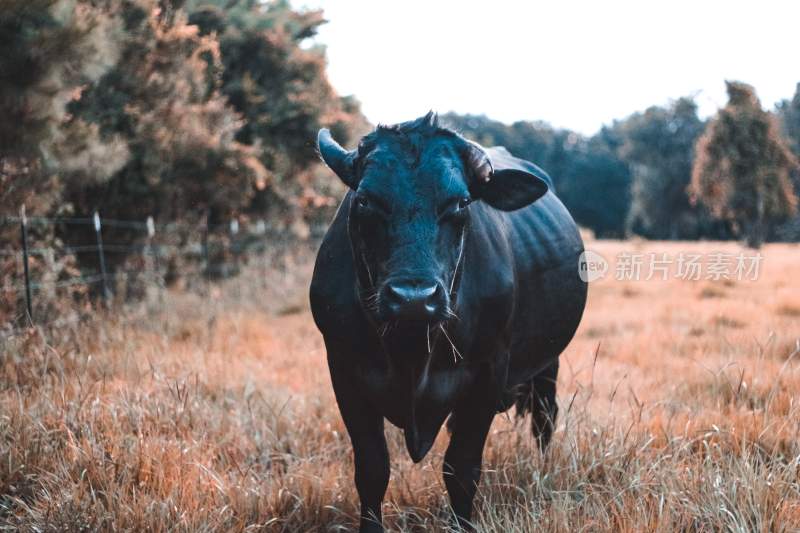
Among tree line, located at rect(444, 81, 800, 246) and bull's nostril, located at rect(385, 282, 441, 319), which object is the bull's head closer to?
bull's nostril, located at rect(385, 282, 441, 319)

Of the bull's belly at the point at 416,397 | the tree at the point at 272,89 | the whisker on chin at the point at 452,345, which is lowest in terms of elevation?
the bull's belly at the point at 416,397

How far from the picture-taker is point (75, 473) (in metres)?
3.03

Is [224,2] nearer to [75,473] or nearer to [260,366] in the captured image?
[260,366]

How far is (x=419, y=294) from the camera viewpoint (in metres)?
2.13

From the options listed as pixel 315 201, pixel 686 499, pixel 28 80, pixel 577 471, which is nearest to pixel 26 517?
pixel 577 471

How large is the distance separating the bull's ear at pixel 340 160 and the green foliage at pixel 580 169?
58524 mm

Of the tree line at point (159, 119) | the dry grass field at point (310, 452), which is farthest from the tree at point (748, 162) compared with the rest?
the dry grass field at point (310, 452)

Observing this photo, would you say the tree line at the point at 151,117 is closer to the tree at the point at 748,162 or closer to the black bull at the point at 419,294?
the black bull at the point at 419,294

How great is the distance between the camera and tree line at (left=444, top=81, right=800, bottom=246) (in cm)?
3086

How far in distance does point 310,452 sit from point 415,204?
1.93m

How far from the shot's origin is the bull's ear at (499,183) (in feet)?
8.59

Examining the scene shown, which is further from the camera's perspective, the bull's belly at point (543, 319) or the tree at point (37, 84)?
the tree at point (37, 84)

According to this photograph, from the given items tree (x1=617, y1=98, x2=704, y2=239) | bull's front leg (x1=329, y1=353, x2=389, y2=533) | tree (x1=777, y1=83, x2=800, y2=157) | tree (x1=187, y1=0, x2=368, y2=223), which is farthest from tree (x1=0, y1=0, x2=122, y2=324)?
tree (x1=617, y1=98, x2=704, y2=239)

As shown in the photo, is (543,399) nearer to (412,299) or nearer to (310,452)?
(310,452)
